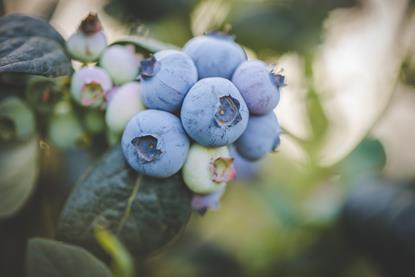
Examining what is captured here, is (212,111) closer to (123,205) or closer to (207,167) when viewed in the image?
(207,167)

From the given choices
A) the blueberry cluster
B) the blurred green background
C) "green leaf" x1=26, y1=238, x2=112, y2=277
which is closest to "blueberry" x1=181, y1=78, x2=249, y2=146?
the blueberry cluster

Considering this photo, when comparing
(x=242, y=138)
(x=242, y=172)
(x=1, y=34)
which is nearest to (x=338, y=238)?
(x=242, y=172)

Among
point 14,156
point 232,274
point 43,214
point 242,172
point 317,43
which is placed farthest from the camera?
point 232,274

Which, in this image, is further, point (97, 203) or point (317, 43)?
point (317, 43)

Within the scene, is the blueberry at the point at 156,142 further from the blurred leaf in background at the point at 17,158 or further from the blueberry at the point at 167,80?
the blurred leaf in background at the point at 17,158

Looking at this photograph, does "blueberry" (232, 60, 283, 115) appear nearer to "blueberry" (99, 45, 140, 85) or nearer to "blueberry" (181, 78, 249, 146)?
"blueberry" (181, 78, 249, 146)

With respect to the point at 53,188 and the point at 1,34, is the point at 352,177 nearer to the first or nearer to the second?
the point at 53,188

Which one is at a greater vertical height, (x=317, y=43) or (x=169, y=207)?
(x=317, y=43)
